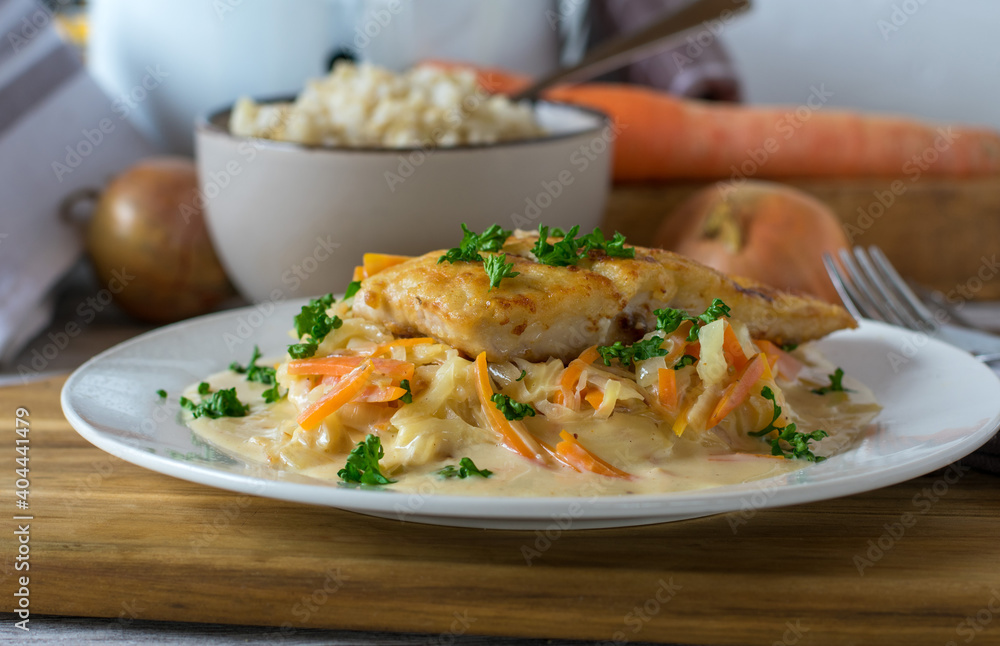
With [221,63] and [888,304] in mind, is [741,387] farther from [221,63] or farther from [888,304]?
[221,63]

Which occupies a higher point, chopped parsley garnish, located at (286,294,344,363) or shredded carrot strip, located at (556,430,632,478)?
chopped parsley garnish, located at (286,294,344,363)

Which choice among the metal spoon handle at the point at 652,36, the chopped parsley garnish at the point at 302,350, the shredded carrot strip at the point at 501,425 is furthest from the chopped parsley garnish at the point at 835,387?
the metal spoon handle at the point at 652,36

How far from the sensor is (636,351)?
6.42 ft

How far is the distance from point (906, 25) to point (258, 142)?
476cm

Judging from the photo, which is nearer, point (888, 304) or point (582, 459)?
point (582, 459)

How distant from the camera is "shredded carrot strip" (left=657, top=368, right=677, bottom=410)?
1.89m

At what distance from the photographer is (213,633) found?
1.62m

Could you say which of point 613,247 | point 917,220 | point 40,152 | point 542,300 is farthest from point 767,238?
point 40,152

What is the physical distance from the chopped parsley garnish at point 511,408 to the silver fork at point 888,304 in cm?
139

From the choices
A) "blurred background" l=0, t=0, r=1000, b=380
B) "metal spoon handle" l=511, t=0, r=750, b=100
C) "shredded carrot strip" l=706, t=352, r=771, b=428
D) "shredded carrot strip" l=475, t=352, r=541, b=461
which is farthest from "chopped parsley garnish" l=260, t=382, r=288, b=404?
"metal spoon handle" l=511, t=0, r=750, b=100

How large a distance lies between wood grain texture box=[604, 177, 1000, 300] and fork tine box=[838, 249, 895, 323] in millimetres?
1171

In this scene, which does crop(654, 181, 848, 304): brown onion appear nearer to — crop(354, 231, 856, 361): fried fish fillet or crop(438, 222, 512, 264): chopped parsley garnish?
crop(354, 231, 856, 361): fried fish fillet

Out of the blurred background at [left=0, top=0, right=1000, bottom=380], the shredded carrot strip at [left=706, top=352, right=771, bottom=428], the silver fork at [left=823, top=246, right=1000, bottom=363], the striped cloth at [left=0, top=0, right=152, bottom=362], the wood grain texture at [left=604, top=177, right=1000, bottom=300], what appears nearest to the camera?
the shredded carrot strip at [left=706, top=352, right=771, bottom=428]

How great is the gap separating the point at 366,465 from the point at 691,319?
726 mm
